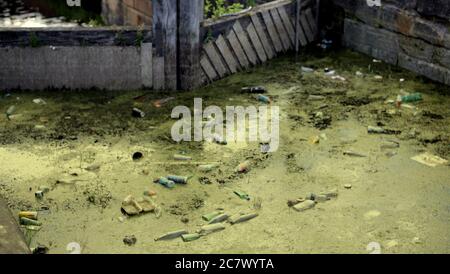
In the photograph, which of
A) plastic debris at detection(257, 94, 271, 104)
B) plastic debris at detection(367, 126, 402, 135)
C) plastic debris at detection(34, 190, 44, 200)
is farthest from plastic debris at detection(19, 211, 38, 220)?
plastic debris at detection(367, 126, 402, 135)

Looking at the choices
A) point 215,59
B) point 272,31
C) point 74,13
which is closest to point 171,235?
point 215,59

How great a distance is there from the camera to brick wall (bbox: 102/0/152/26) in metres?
7.86

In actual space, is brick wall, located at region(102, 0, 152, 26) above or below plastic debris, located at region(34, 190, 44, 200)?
above

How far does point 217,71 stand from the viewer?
7031 mm

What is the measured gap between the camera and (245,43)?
7.26 meters

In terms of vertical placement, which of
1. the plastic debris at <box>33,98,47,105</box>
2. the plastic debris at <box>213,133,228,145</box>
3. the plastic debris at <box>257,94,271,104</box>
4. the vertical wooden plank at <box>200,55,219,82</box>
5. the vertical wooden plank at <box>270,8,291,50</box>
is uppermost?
the vertical wooden plank at <box>270,8,291,50</box>

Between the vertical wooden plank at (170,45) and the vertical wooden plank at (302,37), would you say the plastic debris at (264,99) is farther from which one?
the vertical wooden plank at (302,37)

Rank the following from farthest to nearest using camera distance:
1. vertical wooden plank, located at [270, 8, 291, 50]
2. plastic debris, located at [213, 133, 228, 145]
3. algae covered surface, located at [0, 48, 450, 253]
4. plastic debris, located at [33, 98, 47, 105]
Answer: vertical wooden plank, located at [270, 8, 291, 50], plastic debris, located at [33, 98, 47, 105], plastic debris, located at [213, 133, 228, 145], algae covered surface, located at [0, 48, 450, 253]

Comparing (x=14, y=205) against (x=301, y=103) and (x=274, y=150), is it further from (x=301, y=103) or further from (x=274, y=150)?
(x=301, y=103)

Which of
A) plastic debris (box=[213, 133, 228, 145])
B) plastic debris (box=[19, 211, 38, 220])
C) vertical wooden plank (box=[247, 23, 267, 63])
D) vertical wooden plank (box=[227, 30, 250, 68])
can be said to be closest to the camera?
plastic debris (box=[19, 211, 38, 220])

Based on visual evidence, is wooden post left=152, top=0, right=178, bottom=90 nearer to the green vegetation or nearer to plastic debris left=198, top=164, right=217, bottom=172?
plastic debris left=198, top=164, right=217, bottom=172

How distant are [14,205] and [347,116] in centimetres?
327
